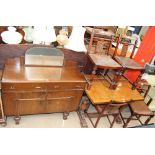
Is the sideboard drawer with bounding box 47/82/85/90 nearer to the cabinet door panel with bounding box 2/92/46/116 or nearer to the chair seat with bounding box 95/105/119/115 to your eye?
the cabinet door panel with bounding box 2/92/46/116

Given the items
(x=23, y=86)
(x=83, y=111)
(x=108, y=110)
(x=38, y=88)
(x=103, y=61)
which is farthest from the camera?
(x=83, y=111)

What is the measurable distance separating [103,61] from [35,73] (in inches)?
39.4

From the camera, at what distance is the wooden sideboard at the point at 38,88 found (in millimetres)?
2344

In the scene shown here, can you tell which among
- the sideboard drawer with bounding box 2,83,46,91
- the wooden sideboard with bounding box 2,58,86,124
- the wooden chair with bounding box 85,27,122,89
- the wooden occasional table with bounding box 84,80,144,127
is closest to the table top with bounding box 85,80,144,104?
the wooden occasional table with bounding box 84,80,144,127

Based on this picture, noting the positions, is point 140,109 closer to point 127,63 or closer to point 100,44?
point 127,63

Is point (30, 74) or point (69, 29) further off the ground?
point (69, 29)

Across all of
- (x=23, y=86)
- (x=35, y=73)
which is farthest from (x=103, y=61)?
(x=23, y=86)

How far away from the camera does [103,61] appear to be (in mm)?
2656

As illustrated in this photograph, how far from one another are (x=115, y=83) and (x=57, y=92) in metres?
0.92

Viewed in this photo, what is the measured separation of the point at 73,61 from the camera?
116 inches

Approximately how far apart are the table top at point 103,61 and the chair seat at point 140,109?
0.77m
